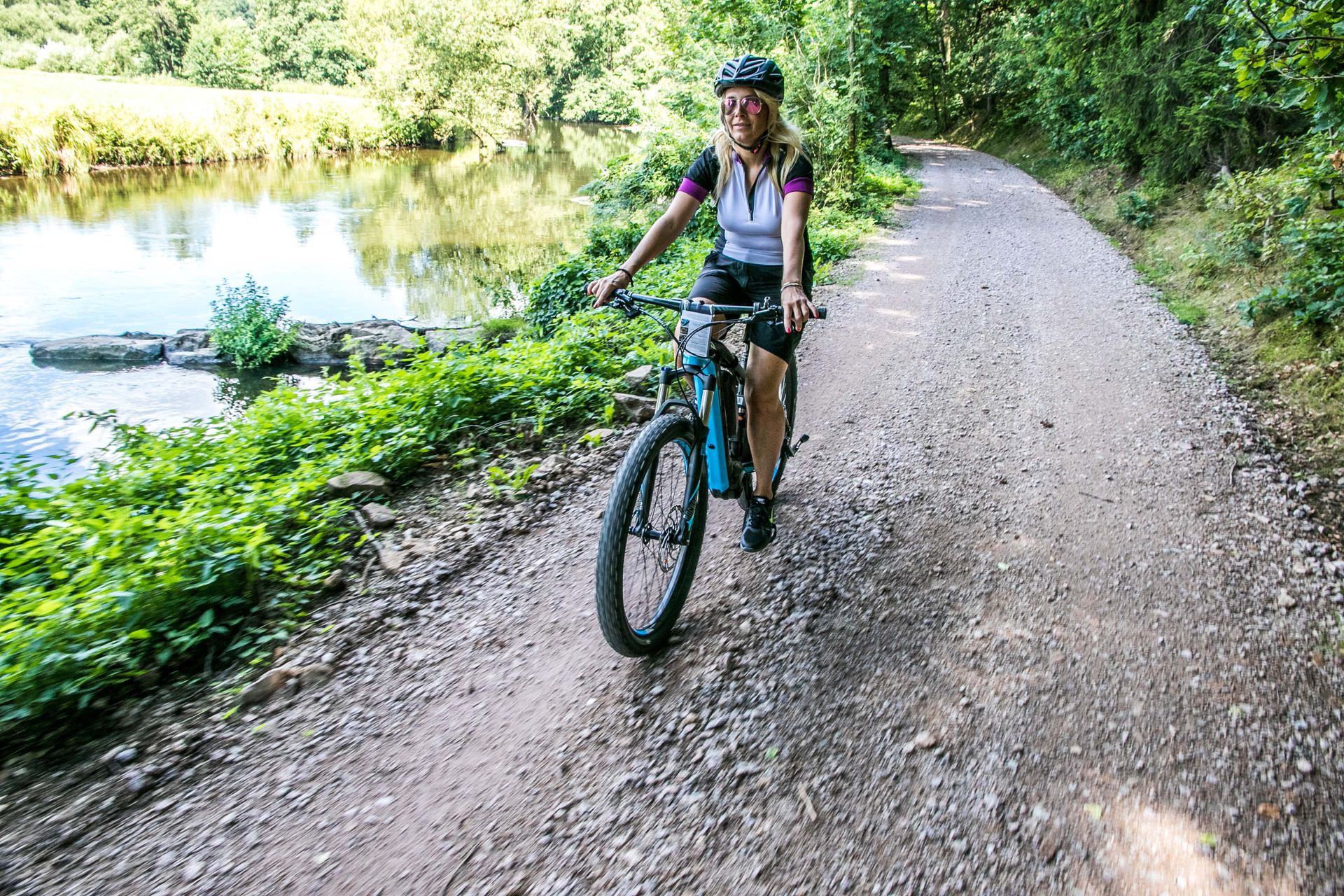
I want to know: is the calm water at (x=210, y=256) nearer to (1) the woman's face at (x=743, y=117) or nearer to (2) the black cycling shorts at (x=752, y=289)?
(2) the black cycling shorts at (x=752, y=289)

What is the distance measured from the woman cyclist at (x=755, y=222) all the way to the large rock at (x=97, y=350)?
11870 millimetres

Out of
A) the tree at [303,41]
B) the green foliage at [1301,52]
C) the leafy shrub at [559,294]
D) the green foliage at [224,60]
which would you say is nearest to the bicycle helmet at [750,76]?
the green foliage at [1301,52]

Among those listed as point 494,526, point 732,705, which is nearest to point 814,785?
point 732,705

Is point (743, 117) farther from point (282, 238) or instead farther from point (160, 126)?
point (160, 126)

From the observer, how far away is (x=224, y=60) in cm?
5000

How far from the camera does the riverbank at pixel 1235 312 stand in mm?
4672

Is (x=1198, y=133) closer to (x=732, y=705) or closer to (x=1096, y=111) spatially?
(x=1096, y=111)

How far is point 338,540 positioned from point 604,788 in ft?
7.34

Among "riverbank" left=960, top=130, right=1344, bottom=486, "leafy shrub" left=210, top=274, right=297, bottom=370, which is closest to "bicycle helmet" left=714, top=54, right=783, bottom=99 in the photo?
"riverbank" left=960, top=130, right=1344, bottom=486

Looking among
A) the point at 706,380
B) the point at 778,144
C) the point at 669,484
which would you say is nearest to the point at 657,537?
the point at 669,484

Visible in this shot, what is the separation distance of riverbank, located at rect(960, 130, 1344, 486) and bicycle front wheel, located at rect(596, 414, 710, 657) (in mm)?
3630

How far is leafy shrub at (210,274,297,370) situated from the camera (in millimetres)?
11352

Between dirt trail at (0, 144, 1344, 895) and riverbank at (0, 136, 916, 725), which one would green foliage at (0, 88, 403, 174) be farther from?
dirt trail at (0, 144, 1344, 895)

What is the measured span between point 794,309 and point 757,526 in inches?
50.1
